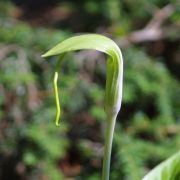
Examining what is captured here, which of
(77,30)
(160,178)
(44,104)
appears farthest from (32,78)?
(77,30)

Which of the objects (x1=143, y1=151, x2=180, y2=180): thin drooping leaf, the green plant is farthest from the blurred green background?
the green plant

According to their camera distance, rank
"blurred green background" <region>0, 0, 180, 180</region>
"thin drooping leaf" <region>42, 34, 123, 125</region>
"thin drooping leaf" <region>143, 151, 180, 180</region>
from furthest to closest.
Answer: "blurred green background" <region>0, 0, 180, 180</region>, "thin drooping leaf" <region>143, 151, 180, 180</region>, "thin drooping leaf" <region>42, 34, 123, 125</region>

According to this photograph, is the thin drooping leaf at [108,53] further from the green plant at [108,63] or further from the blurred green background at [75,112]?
the blurred green background at [75,112]

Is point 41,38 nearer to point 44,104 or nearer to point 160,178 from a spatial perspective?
point 44,104

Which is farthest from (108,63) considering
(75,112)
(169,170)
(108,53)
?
(75,112)

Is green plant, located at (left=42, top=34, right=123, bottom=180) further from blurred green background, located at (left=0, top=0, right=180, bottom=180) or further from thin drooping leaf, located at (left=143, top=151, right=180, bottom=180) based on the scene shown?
blurred green background, located at (left=0, top=0, right=180, bottom=180)

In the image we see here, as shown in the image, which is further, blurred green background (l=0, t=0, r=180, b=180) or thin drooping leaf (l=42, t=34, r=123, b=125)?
blurred green background (l=0, t=0, r=180, b=180)

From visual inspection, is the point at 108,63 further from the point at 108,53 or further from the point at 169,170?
the point at 169,170
